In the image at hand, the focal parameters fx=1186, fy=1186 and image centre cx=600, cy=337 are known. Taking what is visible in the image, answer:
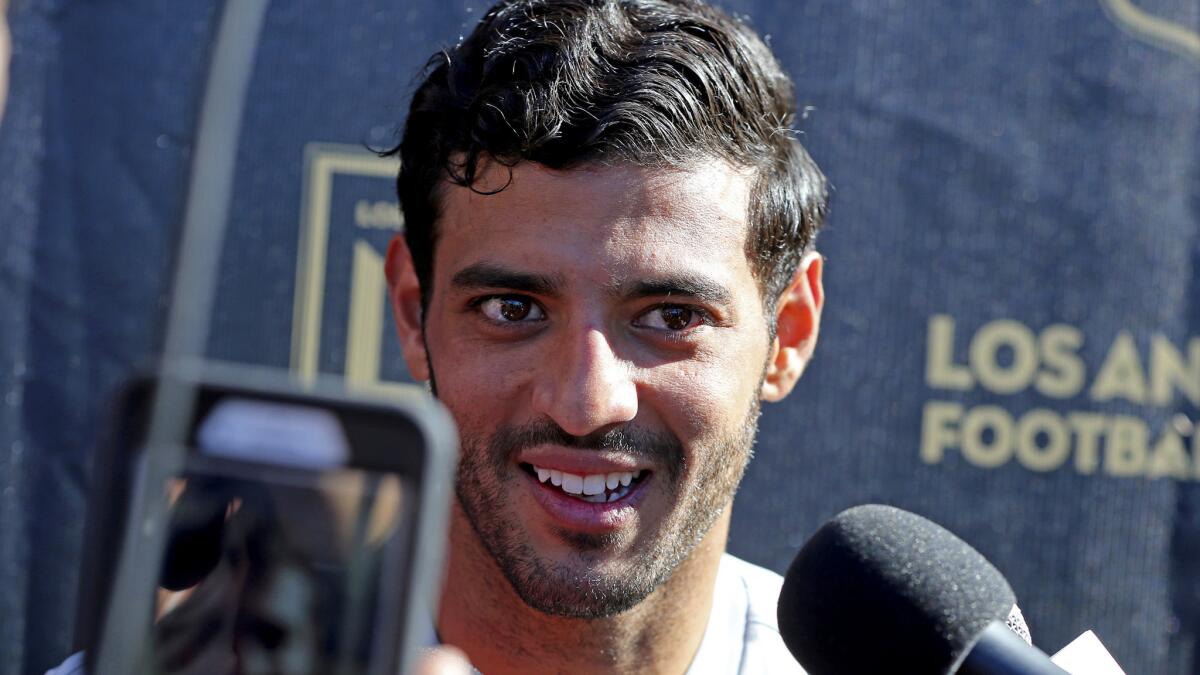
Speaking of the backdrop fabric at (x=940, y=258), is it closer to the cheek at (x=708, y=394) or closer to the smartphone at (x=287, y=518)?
the cheek at (x=708, y=394)

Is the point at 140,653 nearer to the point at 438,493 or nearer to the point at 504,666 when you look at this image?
the point at 438,493

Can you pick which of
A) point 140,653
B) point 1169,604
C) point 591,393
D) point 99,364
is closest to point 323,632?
point 140,653

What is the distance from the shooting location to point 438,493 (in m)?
0.54

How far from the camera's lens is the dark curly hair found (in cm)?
135

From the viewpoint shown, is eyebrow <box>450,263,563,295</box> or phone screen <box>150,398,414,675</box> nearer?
phone screen <box>150,398,414,675</box>

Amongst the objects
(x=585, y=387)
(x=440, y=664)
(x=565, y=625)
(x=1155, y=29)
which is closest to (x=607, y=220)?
(x=585, y=387)

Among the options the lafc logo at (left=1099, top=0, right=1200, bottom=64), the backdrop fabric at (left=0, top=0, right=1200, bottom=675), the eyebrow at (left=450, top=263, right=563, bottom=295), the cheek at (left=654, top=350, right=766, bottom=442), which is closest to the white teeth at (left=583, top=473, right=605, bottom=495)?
the cheek at (left=654, top=350, right=766, bottom=442)

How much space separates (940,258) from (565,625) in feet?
2.99

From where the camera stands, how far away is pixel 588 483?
1.31 m

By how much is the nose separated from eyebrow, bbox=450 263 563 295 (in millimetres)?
63

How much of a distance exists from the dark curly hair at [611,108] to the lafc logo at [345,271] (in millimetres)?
323

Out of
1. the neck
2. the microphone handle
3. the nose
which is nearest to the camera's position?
the microphone handle

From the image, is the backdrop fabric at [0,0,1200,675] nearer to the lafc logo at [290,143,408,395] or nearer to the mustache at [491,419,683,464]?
the lafc logo at [290,143,408,395]

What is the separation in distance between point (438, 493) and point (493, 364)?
0.80m
